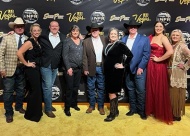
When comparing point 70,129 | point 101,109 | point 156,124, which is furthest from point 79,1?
point 156,124

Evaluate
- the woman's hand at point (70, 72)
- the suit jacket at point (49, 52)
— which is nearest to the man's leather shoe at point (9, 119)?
the suit jacket at point (49, 52)

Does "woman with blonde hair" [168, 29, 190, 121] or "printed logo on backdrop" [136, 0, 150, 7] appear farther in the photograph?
"printed logo on backdrop" [136, 0, 150, 7]

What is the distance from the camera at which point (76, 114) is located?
12.2ft

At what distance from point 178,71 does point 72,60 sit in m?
1.77

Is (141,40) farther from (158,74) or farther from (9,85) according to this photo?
(9,85)

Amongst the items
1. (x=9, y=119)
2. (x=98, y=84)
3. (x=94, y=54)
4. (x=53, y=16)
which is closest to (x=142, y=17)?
(x=94, y=54)

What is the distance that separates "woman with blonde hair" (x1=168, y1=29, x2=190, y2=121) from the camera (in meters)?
3.35

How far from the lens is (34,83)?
10.8 feet

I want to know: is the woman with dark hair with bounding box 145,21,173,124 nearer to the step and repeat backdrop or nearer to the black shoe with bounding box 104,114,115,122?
the step and repeat backdrop

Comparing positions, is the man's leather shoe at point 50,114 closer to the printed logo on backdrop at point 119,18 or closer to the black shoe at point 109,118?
the black shoe at point 109,118

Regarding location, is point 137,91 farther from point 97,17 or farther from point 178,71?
point 97,17

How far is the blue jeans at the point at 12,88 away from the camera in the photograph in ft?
10.9

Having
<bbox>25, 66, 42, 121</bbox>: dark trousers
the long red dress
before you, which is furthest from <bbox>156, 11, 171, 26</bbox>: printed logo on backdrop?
<bbox>25, 66, 42, 121</bbox>: dark trousers

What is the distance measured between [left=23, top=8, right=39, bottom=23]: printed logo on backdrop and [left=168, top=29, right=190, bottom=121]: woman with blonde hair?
247 cm
